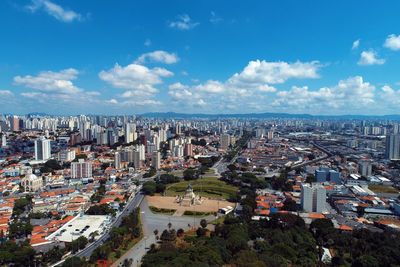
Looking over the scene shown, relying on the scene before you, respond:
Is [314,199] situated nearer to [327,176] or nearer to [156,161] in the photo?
[327,176]

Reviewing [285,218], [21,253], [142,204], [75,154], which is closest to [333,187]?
[285,218]

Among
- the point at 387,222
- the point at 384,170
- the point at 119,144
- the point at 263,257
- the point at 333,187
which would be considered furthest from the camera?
the point at 119,144

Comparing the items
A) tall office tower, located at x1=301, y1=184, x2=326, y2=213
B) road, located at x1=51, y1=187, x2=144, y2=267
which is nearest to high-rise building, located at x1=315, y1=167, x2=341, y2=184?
tall office tower, located at x1=301, y1=184, x2=326, y2=213

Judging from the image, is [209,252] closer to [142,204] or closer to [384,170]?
[142,204]

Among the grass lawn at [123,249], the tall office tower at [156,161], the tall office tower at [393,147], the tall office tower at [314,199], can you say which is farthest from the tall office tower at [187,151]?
the grass lawn at [123,249]

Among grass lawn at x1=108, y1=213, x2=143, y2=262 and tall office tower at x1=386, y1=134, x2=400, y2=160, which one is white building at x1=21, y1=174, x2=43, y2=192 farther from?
tall office tower at x1=386, y1=134, x2=400, y2=160

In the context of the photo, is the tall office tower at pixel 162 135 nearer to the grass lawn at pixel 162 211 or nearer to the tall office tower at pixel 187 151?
the tall office tower at pixel 187 151
